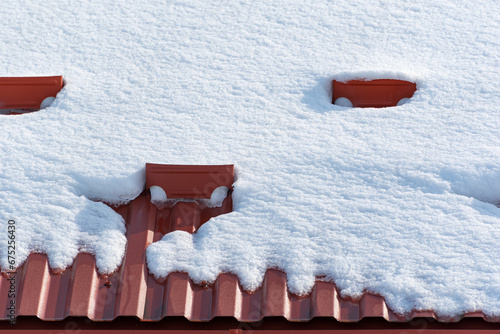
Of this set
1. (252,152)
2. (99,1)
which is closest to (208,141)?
(252,152)

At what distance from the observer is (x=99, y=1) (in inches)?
159

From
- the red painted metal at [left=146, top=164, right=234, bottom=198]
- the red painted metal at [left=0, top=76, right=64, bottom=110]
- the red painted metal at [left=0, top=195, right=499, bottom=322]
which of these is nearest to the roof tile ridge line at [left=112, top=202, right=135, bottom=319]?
the red painted metal at [left=0, top=195, right=499, bottom=322]

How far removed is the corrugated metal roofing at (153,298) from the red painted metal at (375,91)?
116 cm

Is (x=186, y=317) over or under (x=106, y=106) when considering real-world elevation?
under

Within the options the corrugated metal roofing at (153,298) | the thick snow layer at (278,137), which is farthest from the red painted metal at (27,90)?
the corrugated metal roofing at (153,298)

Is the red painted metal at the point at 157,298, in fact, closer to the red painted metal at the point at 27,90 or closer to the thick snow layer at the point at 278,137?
the thick snow layer at the point at 278,137

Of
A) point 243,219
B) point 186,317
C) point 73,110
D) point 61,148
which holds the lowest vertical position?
point 186,317

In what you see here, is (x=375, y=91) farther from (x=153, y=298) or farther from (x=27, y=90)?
(x=27, y=90)

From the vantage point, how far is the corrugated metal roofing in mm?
2660

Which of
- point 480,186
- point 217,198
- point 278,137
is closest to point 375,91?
point 278,137

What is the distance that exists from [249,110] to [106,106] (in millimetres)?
750

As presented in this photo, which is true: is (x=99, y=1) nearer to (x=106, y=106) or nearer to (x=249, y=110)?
(x=106, y=106)

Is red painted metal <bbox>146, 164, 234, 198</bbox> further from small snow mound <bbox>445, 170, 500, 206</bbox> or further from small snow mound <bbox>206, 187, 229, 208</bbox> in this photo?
small snow mound <bbox>445, 170, 500, 206</bbox>

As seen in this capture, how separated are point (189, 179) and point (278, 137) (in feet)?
1.69
